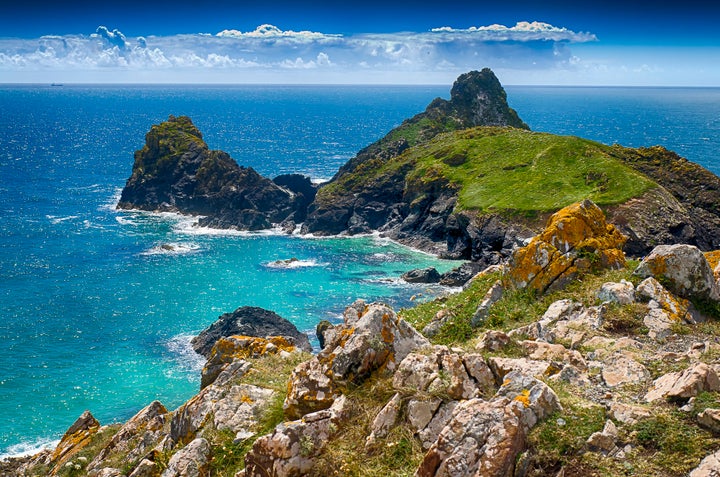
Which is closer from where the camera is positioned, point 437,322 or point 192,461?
point 192,461

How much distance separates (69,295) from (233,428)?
61.7 meters

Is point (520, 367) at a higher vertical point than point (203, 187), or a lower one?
higher

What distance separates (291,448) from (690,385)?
24.3 ft

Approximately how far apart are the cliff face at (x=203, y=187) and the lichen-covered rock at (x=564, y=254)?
265ft

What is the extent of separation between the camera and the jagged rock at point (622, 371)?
12016 mm

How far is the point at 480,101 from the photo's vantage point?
471ft

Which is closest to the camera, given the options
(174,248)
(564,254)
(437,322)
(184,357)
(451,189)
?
(437,322)

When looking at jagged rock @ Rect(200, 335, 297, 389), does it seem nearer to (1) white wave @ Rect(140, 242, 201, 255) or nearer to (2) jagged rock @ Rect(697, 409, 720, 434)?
(2) jagged rock @ Rect(697, 409, 720, 434)

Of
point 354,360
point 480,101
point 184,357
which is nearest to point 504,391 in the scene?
point 354,360

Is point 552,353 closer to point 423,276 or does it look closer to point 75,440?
point 75,440

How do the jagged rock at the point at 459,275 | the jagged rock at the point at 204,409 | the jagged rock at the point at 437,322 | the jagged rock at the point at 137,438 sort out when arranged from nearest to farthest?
1. the jagged rock at the point at 204,409
2. the jagged rock at the point at 137,438
3. the jagged rock at the point at 437,322
4. the jagged rock at the point at 459,275

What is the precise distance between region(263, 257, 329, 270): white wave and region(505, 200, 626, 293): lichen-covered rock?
58.3m

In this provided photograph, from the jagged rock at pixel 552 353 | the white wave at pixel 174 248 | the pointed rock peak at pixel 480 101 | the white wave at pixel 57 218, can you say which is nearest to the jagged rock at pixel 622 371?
the jagged rock at pixel 552 353

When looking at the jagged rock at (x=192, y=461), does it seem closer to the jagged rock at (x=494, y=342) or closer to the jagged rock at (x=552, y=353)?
the jagged rock at (x=494, y=342)
